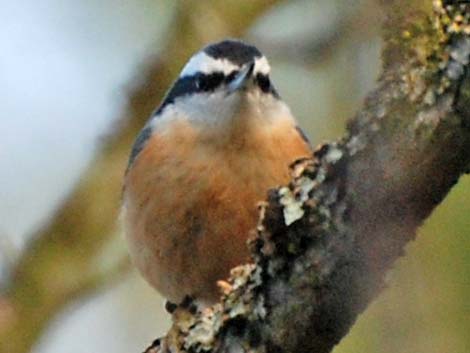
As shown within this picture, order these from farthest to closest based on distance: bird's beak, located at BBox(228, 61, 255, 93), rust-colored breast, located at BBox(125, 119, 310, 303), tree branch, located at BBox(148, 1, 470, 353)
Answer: bird's beak, located at BBox(228, 61, 255, 93), rust-colored breast, located at BBox(125, 119, 310, 303), tree branch, located at BBox(148, 1, 470, 353)

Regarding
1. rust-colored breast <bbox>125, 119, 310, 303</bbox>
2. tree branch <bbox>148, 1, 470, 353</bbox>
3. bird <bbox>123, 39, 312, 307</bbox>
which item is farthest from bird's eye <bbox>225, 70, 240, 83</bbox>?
tree branch <bbox>148, 1, 470, 353</bbox>

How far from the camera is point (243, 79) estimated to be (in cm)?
321

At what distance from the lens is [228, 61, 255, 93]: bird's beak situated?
317 cm

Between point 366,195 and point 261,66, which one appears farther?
point 261,66

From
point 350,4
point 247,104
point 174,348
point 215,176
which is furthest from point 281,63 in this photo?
point 174,348

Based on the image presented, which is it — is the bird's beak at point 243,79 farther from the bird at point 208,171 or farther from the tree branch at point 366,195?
the tree branch at point 366,195

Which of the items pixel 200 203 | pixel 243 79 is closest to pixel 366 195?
pixel 200 203

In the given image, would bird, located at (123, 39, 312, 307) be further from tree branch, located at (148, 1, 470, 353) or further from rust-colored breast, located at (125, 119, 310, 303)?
tree branch, located at (148, 1, 470, 353)

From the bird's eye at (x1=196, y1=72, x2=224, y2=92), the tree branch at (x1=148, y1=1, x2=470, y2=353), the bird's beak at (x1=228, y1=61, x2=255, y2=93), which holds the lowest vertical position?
the tree branch at (x1=148, y1=1, x2=470, y2=353)

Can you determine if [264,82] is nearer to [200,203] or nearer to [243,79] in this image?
[243,79]

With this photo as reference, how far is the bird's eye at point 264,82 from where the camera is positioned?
327cm

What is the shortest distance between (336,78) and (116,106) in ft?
3.38

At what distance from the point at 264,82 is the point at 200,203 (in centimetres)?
50

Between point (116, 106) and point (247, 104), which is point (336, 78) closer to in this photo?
point (247, 104)
